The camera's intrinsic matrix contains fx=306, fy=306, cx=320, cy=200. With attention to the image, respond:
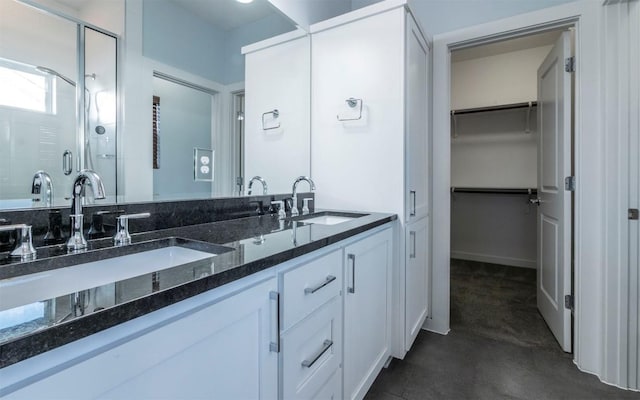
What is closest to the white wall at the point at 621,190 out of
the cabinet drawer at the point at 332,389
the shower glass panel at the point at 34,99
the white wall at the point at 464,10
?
the white wall at the point at 464,10

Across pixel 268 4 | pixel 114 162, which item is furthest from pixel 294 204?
pixel 268 4

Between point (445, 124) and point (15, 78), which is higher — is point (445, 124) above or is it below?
above

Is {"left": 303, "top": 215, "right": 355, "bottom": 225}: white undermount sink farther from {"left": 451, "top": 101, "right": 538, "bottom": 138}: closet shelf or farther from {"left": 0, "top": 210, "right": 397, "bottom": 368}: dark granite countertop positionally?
{"left": 451, "top": 101, "right": 538, "bottom": 138}: closet shelf

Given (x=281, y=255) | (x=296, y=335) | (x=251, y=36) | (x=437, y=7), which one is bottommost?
(x=296, y=335)

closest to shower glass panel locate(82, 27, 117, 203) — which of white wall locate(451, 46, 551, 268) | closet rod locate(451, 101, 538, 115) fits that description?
closet rod locate(451, 101, 538, 115)

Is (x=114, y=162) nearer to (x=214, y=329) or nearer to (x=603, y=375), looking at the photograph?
(x=214, y=329)

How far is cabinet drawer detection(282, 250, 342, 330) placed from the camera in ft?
3.05

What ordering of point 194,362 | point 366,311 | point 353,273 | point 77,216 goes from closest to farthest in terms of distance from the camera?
point 194,362 → point 77,216 → point 353,273 → point 366,311

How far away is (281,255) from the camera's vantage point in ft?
2.86

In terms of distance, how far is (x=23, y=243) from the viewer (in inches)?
30.7

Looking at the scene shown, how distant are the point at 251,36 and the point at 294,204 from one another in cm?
100

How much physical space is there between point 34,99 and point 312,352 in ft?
3.89

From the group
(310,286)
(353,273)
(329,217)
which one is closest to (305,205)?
(329,217)

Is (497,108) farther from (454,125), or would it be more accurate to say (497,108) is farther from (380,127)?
(380,127)
